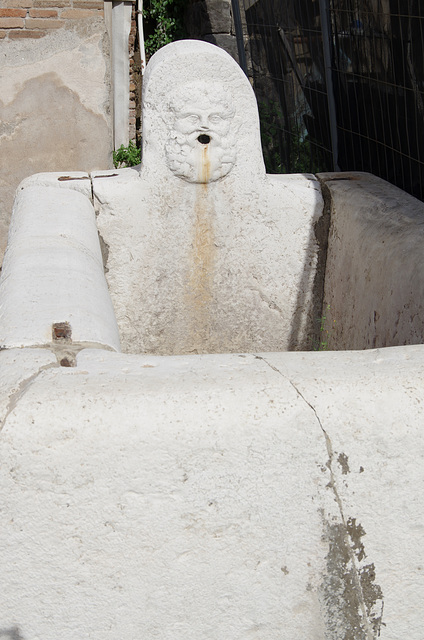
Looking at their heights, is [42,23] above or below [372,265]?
above

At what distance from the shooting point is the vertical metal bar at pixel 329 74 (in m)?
3.66

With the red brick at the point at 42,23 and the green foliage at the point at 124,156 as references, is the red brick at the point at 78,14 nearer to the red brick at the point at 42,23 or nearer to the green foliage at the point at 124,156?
the red brick at the point at 42,23

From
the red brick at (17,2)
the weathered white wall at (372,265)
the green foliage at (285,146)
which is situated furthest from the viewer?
the green foliage at (285,146)

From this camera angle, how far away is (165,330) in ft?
Result: 9.22

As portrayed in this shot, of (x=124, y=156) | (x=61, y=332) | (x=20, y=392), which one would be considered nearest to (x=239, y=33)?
(x=124, y=156)

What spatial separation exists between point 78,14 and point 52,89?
44 centimetres

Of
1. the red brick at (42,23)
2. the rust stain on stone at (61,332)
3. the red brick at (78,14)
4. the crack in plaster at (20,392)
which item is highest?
the red brick at (78,14)

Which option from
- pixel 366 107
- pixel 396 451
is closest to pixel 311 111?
pixel 366 107

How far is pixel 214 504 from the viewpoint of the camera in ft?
3.99

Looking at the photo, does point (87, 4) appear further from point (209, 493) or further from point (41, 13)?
point (209, 493)

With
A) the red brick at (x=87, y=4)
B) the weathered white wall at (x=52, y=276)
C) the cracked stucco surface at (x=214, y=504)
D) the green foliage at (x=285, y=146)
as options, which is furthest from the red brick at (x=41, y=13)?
the cracked stucco surface at (x=214, y=504)

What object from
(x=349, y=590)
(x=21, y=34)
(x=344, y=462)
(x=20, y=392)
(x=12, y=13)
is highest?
(x=12, y=13)

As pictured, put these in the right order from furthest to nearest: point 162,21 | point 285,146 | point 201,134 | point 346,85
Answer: point 162,21 < point 285,146 < point 346,85 < point 201,134

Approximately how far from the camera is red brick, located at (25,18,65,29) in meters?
4.02
